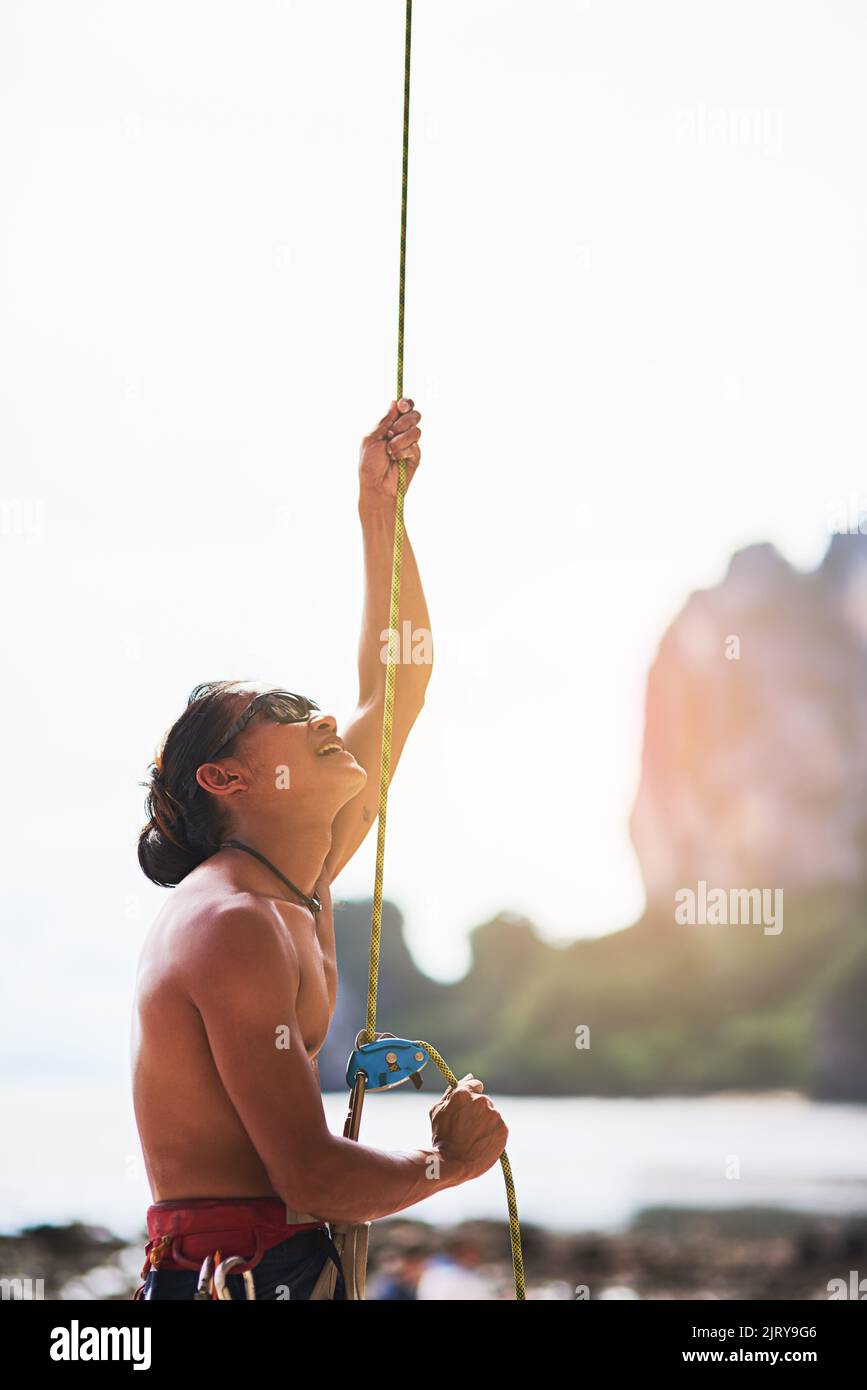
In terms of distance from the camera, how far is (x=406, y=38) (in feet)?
4.54

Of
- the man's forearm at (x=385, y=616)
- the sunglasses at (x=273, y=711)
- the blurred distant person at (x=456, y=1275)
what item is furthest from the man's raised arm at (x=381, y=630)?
the blurred distant person at (x=456, y=1275)

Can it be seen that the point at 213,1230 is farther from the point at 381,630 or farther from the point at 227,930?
the point at 381,630

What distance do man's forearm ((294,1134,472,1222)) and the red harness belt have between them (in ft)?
0.21

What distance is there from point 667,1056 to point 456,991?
2.27 metres

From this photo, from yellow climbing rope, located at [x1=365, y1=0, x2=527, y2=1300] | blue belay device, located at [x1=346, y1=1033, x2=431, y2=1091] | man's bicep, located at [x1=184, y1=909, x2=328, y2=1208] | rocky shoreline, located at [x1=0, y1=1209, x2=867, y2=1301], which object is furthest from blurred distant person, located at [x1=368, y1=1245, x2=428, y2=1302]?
man's bicep, located at [x1=184, y1=909, x2=328, y2=1208]

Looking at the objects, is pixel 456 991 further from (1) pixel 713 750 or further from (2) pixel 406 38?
(2) pixel 406 38

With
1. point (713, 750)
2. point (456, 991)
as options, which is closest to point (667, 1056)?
point (456, 991)

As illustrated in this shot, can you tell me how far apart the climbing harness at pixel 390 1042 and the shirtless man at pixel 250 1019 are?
0.04 metres

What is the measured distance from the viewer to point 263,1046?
3.15 feet

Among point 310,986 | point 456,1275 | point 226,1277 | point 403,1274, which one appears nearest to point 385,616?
A: point 310,986

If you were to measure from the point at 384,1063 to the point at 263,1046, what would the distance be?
18 cm

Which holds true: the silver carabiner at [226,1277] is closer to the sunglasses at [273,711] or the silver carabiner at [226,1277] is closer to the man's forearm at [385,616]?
the sunglasses at [273,711]

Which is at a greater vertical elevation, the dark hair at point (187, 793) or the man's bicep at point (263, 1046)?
the dark hair at point (187, 793)

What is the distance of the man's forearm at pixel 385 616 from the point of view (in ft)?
4.47
